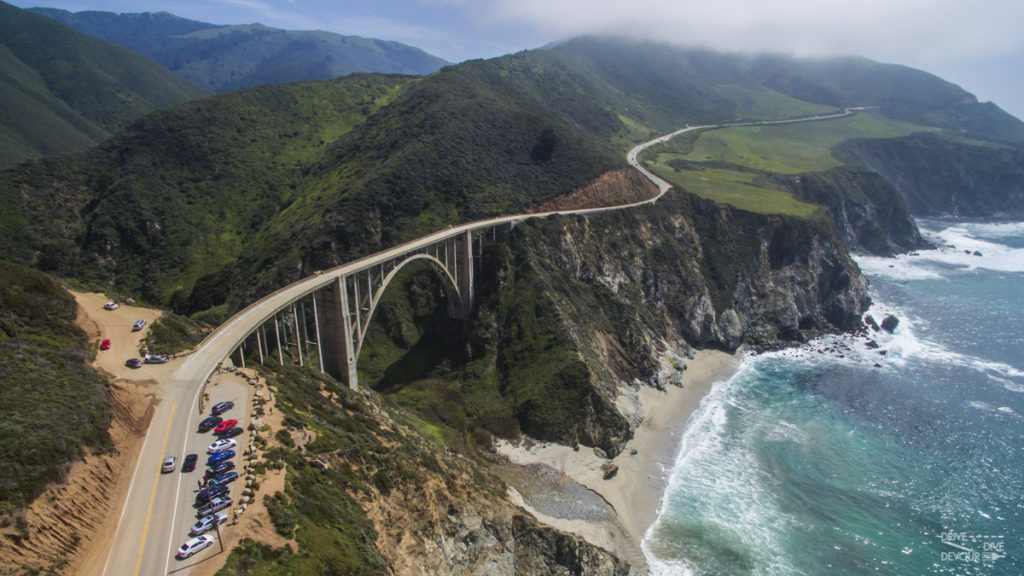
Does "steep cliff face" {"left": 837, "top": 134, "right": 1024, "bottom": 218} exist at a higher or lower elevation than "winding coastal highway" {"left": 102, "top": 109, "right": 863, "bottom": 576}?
higher

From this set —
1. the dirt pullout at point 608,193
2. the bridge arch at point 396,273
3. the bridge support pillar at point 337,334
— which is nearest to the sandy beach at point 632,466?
the bridge support pillar at point 337,334

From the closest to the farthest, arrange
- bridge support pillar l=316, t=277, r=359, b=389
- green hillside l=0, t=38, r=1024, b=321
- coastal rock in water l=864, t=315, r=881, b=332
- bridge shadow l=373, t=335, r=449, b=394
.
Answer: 1. bridge support pillar l=316, t=277, r=359, b=389
2. bridge shadow l=373, t=335, r=449, b=394
3. green hillside l=0, t=38, r=1024, b=321
4. coastal rock in water l=864, t=315, r=881, b=332

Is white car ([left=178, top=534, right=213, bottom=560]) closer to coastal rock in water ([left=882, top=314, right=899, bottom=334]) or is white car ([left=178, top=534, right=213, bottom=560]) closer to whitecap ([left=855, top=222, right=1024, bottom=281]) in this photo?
coastal rock in water ([left=882, top=314, right=899, bottom=334])

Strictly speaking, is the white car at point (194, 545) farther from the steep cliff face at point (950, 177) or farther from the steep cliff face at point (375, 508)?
the steep cliff face at point (950, 177)

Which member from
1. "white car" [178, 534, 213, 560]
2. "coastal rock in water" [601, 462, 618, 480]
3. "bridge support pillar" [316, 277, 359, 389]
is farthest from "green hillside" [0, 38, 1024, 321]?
"white car" [178, 534, 213, 560]

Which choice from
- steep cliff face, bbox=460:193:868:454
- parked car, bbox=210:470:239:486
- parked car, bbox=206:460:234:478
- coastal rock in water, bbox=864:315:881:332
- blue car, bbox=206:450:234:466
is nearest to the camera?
parked car, bbox=210:470:239:486

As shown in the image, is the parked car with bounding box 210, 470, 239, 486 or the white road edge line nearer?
the white road edge line

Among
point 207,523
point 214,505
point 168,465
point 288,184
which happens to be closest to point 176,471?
point 168,465
